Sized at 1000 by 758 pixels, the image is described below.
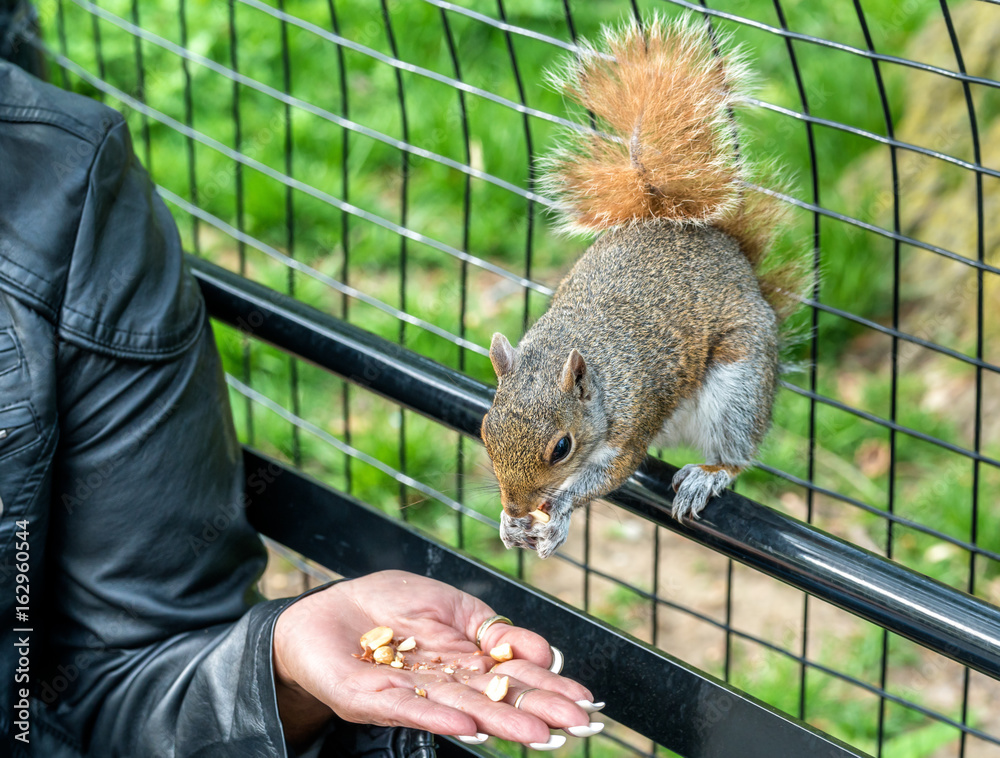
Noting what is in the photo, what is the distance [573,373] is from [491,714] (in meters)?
0.40

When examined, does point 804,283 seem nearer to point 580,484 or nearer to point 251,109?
point 580,484

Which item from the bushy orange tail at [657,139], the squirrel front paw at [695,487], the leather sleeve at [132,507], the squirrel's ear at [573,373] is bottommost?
the leather sleeve at [132,507]

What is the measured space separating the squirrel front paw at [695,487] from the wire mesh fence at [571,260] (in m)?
0.30

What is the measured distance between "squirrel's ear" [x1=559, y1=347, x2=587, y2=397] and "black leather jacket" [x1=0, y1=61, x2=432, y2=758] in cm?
35

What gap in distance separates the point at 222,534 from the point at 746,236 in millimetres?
686

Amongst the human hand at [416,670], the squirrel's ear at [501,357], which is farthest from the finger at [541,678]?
the squirrel's ear at [501,357]

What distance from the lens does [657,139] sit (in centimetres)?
119

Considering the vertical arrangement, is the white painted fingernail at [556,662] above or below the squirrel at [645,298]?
below

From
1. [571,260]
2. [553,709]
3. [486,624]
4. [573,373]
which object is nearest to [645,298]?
[573,373]

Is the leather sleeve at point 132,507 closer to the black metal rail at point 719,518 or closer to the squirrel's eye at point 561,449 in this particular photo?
the black metal rail at point 719,518

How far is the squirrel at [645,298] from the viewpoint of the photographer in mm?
1116

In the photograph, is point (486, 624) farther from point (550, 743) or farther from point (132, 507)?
point (132, 507)

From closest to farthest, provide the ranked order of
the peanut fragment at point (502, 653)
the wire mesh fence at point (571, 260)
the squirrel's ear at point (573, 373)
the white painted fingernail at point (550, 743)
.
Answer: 1. the white painted fingernail at point (550, 743)
2. the peanut fragment at point (502, 653)
3. the squirrel's ear at point (573, 373)
4. the wire mesh fence at point (571, 260)

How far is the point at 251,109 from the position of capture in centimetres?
270
